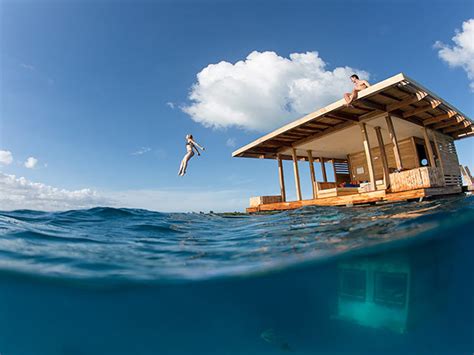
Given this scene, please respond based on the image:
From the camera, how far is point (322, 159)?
18.4 m

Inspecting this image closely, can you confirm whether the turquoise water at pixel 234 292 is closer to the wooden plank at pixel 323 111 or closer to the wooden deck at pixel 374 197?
the wooden deck at pixel 374 197

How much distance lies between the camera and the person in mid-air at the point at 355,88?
8734mm

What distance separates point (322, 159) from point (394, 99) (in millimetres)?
9196

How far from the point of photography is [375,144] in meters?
15.7

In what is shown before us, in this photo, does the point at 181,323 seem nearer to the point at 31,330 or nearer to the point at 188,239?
the point at 188,239

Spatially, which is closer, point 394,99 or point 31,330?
point 31,330

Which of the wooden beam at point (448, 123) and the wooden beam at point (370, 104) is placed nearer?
the wooden beam at point (370, 104)

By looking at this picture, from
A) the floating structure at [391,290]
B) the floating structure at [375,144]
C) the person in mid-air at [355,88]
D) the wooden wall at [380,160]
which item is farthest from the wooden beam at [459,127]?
the floating structure at [391,290]

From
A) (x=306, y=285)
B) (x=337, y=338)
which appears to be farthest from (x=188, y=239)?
(x=337, y=338)

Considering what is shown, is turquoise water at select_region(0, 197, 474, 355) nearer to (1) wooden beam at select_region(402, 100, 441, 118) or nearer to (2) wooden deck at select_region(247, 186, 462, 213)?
(2) wooden deck at select_region(247, 186, 462, 213)

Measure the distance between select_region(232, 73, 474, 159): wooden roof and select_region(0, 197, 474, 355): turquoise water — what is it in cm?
453

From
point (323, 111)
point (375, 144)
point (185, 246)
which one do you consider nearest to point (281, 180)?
point (323, 111)

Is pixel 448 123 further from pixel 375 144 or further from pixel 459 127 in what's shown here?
pixel 375 144

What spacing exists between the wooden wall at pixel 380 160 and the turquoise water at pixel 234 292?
10.3 m
